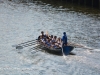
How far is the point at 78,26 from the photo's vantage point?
168 ft

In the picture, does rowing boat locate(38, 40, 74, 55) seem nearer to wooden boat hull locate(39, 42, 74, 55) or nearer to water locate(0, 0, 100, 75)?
wooden boat hull locate(39, 42, 74, 55)

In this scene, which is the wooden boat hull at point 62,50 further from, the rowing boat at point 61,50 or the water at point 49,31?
the water at point 49,31

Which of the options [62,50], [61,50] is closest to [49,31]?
[61,50]

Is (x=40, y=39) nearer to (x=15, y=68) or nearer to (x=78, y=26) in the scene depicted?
(x=15, y=68)

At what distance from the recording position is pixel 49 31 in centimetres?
4738

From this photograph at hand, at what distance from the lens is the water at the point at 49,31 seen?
2923 centimetres

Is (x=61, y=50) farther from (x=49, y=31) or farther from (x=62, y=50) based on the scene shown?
(x=49, y=31)

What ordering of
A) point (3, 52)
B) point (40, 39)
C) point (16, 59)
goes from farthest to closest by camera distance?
point (40, 39) < point (3, 52) < point (16, 59)

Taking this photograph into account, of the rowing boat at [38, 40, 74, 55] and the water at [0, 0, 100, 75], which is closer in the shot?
the water at [0, 0, 100, 75]

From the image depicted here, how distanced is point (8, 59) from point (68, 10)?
36644 millimetres

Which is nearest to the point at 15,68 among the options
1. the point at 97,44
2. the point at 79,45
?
the point at 79,45

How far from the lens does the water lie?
95.9ft

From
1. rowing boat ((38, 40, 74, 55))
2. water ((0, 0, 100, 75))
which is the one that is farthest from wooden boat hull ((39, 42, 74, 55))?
water ((0, 0, 100, 75))

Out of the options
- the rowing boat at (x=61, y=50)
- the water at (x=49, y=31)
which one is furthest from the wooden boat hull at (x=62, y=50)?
the water at (x=49, y=31)
